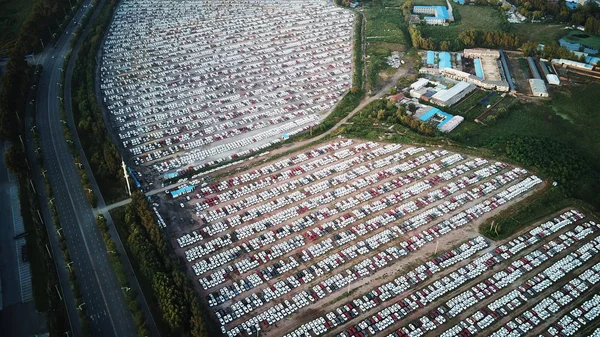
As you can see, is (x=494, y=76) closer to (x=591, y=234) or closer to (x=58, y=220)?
(x=591, y=234)

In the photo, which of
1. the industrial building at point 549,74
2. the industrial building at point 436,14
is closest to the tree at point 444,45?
the industrial building at point 436,14

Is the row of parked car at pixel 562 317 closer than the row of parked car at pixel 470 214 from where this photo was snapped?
Yes

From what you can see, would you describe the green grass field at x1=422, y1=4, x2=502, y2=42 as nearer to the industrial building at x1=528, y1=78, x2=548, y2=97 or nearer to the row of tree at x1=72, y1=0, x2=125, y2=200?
the industrial building at x1=528, y1=78, x2=548, y2=97

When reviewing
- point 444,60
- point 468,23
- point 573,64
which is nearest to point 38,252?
point 444,60

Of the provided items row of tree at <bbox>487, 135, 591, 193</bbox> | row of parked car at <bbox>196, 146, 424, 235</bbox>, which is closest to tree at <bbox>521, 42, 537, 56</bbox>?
row of tree at <bbox>487, 135, 591, 193</bbox>

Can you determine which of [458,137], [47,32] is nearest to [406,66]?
[458,137]

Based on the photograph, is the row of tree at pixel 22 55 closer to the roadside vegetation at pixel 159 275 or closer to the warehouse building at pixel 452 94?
the roadside vegetation at pixel 159 275

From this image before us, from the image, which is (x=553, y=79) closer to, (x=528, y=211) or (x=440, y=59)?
(x=440, y=59)
